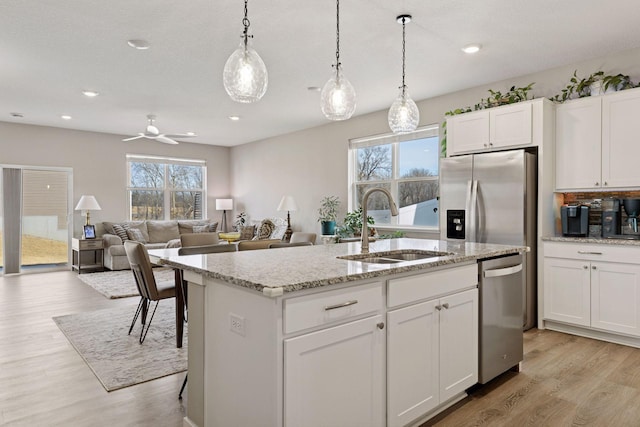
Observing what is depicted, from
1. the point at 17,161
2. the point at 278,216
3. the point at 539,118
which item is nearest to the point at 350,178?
the point at 278,216

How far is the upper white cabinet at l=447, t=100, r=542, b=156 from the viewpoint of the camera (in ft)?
13.2

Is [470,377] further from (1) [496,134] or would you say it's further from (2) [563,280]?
(1) [496,134]

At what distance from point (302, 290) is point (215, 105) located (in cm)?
500

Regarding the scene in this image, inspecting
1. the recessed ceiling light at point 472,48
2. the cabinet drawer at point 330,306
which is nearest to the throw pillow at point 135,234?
the recessed ceiling light at point 472,48

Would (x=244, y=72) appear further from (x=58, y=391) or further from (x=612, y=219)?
(x=612, y=219)

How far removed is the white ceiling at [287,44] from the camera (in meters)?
3.08

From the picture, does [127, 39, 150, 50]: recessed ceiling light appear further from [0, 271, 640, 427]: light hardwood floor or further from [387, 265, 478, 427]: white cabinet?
[387, 265, 478, 427]: white cabinet

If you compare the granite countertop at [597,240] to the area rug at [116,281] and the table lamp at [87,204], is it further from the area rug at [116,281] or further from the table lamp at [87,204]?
the table lamp at [87,204]

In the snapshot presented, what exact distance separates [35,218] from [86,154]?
59.3 inches

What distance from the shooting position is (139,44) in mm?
3697

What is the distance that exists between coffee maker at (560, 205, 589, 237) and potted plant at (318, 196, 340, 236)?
137 inches

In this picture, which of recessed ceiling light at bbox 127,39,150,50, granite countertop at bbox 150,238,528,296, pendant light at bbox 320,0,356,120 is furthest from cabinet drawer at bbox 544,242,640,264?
recessed ceiling light at bbox 127,39,150,50

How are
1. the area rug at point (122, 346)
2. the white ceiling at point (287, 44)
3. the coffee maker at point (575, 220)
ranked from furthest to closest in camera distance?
the coffee maker at point (575, 220), the white ceiling at point (287, 44), the area rug at point (122, 346)

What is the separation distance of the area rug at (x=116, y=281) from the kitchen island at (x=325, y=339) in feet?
13.1
